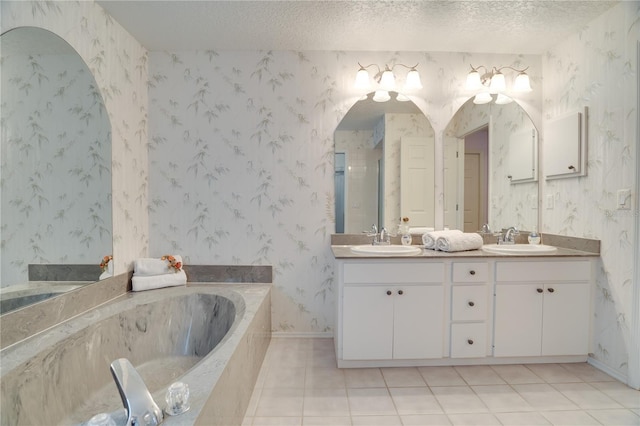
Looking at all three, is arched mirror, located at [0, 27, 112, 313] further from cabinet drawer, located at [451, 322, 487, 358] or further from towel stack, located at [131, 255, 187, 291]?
cabinet drawer, located at [451, 322, 487, 358]

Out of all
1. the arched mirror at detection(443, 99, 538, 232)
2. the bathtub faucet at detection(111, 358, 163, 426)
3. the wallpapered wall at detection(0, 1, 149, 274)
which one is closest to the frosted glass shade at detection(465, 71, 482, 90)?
the arched mirror at detection(443, 99, 538, 232)

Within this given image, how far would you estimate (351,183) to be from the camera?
2.64 metres

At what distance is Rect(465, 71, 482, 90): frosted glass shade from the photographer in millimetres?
2607

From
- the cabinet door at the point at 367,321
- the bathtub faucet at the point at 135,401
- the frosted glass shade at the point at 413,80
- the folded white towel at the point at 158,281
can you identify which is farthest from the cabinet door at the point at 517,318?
the folded white towel at the point at 158,281

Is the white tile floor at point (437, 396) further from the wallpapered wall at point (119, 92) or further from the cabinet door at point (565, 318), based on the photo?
the wallpapered wall at point (119, 92)

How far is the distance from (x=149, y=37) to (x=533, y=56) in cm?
301

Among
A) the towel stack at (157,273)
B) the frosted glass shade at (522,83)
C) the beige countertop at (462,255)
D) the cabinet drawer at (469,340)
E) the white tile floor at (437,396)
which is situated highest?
the frosted glass shade at (522,83)

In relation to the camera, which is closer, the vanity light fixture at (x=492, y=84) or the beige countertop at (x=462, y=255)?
the beige countertop at (x=462, y=255)

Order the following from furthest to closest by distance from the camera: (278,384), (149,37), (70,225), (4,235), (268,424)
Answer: (149,37) < (278,384) < (70,225) < (268,424) < (4,235)

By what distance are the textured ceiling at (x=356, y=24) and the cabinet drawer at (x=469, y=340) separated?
2.03 m

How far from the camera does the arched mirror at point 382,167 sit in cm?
263

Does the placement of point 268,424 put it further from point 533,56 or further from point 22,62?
point 533,56

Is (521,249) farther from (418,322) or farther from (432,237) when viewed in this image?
(418,322)

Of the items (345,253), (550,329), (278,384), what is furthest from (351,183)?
(550,329)
